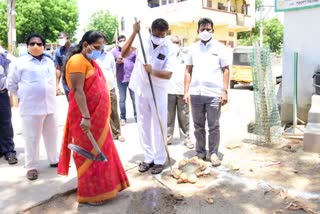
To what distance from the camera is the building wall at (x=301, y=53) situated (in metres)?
6.24

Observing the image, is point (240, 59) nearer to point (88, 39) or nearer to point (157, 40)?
point (157, 40)

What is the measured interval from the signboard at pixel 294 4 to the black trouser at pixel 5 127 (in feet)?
15.6

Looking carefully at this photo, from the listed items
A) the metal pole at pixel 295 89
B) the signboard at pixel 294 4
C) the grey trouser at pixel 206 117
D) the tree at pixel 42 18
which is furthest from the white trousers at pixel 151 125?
the tree at pixel 42 18

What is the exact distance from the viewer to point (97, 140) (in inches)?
140

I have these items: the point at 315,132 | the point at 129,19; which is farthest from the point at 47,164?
the point at 315,132

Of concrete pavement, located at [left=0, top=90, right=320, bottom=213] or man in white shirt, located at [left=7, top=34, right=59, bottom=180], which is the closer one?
concrete pavement, located at [left=0, top=90, right=320, bottom=213]

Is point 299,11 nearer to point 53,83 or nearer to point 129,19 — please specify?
point 129,19

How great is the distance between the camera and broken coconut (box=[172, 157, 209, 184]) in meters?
4.26

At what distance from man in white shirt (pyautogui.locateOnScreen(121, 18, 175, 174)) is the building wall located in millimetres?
2921

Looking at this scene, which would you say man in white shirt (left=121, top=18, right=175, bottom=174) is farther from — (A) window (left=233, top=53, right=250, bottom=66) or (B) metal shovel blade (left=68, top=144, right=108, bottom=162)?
(A) window (left=233, top=53, right=250, bottom=66)

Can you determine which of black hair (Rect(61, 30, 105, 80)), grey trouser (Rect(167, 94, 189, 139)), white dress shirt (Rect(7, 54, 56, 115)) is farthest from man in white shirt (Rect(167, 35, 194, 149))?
black hair (Rect(61, 30, 105, 80))

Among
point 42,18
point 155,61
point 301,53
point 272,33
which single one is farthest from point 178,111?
point 272,33

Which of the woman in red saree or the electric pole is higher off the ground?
the electric pole

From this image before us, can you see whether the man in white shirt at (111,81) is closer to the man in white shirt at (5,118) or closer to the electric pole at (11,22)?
the man in white shirt at (5,118)
